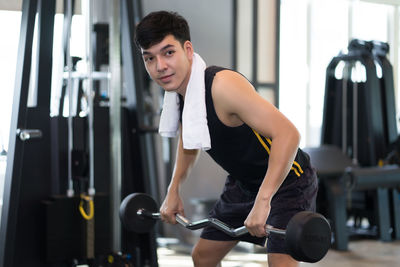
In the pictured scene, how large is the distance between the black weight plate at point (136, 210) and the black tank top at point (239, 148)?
0.32 m

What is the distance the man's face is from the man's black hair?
0.05ft

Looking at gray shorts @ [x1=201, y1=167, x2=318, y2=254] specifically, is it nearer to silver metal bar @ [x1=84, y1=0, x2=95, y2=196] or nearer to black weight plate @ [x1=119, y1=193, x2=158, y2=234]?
black weight plate @ [x1=119, y1=193, x2=158, y2=234]

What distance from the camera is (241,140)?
6.34ft

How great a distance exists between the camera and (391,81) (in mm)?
5273

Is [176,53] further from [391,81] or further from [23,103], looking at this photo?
[391,81]

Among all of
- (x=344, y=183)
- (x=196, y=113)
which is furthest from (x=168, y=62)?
(x=344, y=183)

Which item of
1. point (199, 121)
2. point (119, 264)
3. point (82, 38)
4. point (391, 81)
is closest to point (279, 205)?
point (199, 121)

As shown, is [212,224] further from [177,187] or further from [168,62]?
[168,62]

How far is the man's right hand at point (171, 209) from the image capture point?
212 centimetres

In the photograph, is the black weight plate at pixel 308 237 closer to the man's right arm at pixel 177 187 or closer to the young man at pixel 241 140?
the young man at pixel 241 140

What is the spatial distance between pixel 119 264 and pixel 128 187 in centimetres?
50

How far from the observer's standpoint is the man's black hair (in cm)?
183

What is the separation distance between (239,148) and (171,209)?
0.37 meters

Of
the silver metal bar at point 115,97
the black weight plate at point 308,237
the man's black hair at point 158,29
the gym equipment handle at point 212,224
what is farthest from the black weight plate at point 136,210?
the silver metal bar at point 115,97
